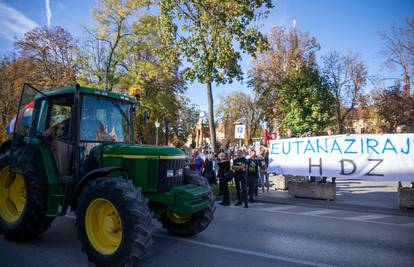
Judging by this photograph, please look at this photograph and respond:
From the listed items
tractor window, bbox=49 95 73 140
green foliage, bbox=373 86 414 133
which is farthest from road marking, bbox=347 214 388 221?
green foliage, bbox=373 86 414 133

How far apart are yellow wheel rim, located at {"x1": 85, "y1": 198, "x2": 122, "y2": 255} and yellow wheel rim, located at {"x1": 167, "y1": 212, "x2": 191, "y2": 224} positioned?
64.0 inches

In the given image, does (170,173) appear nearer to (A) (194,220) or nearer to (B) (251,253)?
(A) (194,220)

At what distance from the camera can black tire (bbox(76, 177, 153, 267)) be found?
4461 millimetres

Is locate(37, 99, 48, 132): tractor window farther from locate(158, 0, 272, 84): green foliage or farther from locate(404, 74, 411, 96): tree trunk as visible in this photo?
locate(404, 74, 411, 96): tree trunk

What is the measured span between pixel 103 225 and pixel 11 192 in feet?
9.76

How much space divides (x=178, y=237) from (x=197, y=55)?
1044cm

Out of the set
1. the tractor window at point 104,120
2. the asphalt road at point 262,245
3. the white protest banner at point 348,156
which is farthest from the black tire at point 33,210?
the white protest banner at point 348,156

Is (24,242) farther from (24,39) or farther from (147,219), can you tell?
(24,39)

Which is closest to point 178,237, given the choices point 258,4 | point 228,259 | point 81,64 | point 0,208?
point 228,259

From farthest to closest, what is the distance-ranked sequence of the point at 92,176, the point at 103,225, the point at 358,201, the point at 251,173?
the point at 358,201 → the point at 251,173 → the point at 92,176 → the point at 103,225

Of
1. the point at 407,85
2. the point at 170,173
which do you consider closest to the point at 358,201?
the point at 170,173

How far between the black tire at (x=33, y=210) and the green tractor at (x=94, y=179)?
2cm

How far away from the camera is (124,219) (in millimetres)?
4574

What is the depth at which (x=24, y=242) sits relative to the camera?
5.86 meters
